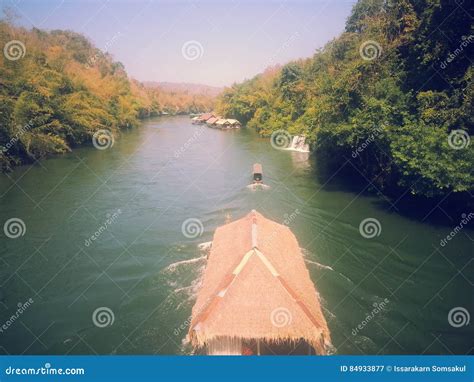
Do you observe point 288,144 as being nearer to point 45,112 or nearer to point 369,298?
point 45,112

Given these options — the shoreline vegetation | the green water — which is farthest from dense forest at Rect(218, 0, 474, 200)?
the green water

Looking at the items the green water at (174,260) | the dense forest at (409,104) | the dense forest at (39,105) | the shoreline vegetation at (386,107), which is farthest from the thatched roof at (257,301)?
the dense forest at (39,105)

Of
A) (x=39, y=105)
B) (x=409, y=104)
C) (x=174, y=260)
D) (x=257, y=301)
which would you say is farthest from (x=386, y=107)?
(x=39, y=105)

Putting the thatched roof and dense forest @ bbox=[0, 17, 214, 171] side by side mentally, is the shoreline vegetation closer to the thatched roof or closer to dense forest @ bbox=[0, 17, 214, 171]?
dense forest @ bbox=[0, 17, 214, 171]

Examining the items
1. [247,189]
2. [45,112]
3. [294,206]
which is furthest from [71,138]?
[294,206]

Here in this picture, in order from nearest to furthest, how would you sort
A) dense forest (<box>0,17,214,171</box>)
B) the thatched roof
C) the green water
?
the thatched roof, the green water, dense forest (<box>0,17,214,171</box>)

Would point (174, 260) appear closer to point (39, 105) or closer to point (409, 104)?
point (409, 104)
